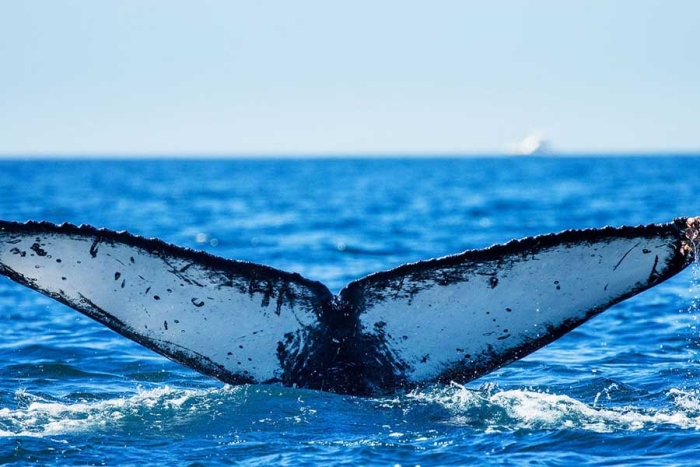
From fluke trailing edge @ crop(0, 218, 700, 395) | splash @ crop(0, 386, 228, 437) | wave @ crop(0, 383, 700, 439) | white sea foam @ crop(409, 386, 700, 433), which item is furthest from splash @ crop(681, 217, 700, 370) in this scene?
splash @ crop(0, 386, 228, 437)

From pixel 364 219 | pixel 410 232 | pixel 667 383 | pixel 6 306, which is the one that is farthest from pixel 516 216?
pixel 667 383

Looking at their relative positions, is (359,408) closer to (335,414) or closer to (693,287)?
(335,414)

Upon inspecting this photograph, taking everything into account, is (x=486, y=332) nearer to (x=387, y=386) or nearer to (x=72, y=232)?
(x=387, y=386)

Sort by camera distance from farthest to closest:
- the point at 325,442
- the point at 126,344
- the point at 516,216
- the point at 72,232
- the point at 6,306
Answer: the point at 516,216 < the point at 6,306 < the point at 126,344 < the point at 325,442 < the point at 72,232

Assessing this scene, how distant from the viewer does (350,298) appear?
568cm

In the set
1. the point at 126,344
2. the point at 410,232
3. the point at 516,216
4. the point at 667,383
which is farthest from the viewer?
the point at 516,216

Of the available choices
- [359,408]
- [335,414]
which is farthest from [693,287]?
[335,414]

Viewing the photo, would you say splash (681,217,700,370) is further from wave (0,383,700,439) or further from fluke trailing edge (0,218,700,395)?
wave (0,383,700,439)

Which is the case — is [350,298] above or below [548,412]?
above

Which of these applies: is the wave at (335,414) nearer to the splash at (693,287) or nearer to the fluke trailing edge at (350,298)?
the fluke trailing edge at (350,298)

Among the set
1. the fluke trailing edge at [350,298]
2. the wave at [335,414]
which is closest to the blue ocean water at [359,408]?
the wave at [335,414]

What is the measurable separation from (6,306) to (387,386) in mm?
8084

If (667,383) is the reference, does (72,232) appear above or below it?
above

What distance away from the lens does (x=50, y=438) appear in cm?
588
